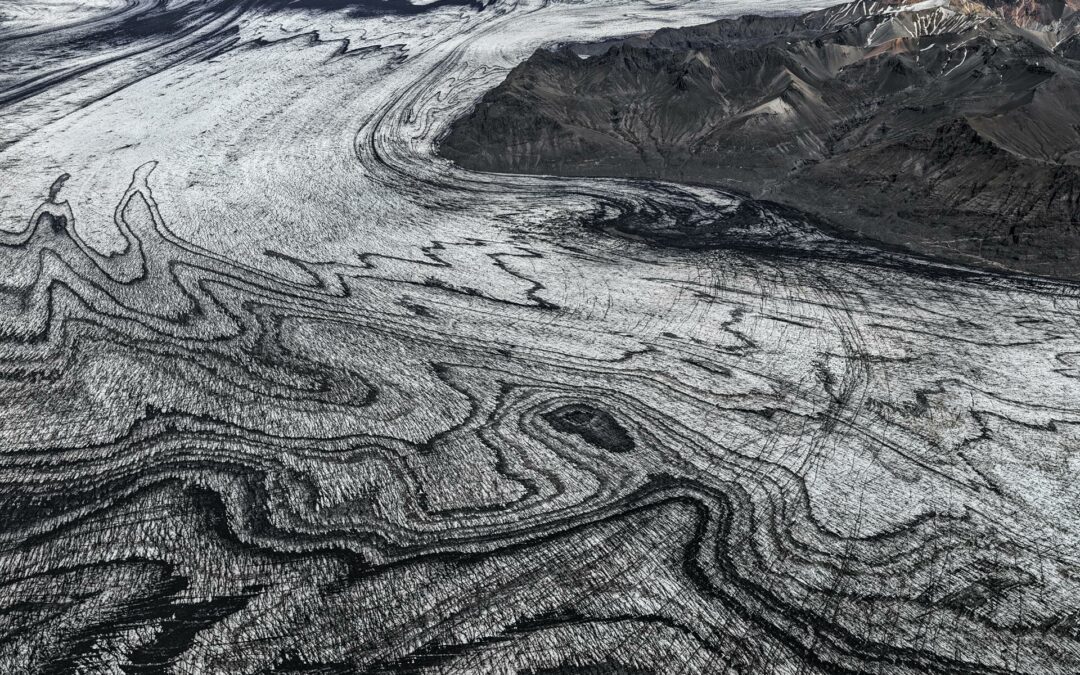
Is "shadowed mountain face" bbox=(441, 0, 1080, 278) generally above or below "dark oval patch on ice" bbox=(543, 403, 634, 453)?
above

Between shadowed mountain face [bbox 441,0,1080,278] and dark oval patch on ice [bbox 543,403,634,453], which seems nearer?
dark oval patch on ice [bbox 543,403,634,453]

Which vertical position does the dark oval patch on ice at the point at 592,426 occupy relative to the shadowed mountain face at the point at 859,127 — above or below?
below

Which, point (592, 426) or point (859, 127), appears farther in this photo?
point (859, 127)

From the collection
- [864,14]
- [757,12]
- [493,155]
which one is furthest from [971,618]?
[757,12]

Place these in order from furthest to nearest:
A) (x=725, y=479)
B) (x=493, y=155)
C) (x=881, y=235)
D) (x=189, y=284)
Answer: (x=493, y=155)
(x=881, y=235)
(x=189, y=284)
(x=725, y=479)

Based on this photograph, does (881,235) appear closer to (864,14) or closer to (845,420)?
(845,420)

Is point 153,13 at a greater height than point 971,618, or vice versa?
point 153,13

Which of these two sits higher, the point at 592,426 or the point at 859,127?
the point at 859,127

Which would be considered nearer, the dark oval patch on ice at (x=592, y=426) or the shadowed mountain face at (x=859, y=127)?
the dark oval patch on ice at (x=592, y=426)
